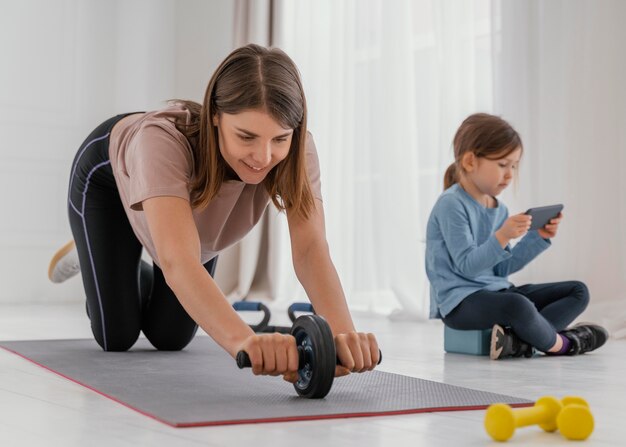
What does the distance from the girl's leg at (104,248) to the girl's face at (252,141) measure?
Answer: 634 mm

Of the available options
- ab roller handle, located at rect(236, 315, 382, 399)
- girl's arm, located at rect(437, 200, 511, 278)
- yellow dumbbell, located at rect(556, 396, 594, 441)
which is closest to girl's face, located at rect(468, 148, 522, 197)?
girl's arm, located at rect(437, 200, 511, 278)

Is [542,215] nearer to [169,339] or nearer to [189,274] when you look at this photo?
[169,339]

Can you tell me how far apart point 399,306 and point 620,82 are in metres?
1.39

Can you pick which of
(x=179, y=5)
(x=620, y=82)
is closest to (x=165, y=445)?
(x=620, y=82)

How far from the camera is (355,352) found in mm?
1184

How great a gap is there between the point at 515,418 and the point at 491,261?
42.6 inches

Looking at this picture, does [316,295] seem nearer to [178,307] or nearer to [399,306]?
[178,307]

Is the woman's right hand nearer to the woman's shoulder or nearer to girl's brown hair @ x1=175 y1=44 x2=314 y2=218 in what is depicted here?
girl's brown hair @ x1=175 y1=44 x2=314 y2=218

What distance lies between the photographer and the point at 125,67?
4949 millimetres

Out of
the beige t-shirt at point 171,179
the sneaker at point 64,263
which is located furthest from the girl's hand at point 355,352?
the sneaker at point 64,263

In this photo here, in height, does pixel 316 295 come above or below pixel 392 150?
below

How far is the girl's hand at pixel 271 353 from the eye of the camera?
111 cm

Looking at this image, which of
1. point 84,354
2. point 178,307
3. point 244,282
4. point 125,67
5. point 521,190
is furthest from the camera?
point 125,67

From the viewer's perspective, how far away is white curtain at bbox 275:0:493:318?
3336 mm
